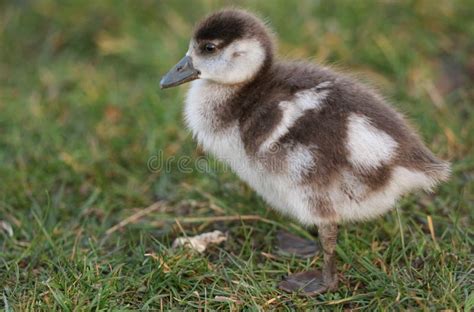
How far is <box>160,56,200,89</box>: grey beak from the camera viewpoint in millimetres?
3070

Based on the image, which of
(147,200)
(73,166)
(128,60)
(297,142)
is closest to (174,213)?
(147,200)

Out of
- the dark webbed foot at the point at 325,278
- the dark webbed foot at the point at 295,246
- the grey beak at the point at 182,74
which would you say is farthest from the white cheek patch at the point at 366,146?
the grey beak at the point at 182,74

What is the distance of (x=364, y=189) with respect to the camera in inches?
104

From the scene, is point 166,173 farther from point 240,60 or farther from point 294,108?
point 294,108

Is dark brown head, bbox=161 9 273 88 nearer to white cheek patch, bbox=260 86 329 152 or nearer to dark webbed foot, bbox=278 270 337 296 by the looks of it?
white cheek patch, bbox=260 86 329 152

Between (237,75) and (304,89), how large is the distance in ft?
1.07

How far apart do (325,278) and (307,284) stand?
0.08 metres

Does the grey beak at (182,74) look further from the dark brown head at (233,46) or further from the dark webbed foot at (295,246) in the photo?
the dark webbed foot at (295,246)

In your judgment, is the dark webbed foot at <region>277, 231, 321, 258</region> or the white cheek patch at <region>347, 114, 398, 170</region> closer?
the white cheek patch at <region>347, 114, 398, 170</region>

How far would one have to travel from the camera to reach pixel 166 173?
3787 millimetres

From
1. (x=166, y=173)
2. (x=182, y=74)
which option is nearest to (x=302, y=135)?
(x=182, y=74)

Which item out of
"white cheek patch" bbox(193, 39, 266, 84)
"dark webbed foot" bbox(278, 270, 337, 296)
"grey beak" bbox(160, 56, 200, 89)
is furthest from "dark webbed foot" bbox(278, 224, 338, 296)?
"grey beak" bbox(160, 56, 200, 89)

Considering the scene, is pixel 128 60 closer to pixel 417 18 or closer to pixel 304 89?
pixel 417 18

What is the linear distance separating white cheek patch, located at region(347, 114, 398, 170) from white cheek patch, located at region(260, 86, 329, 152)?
0.16m
